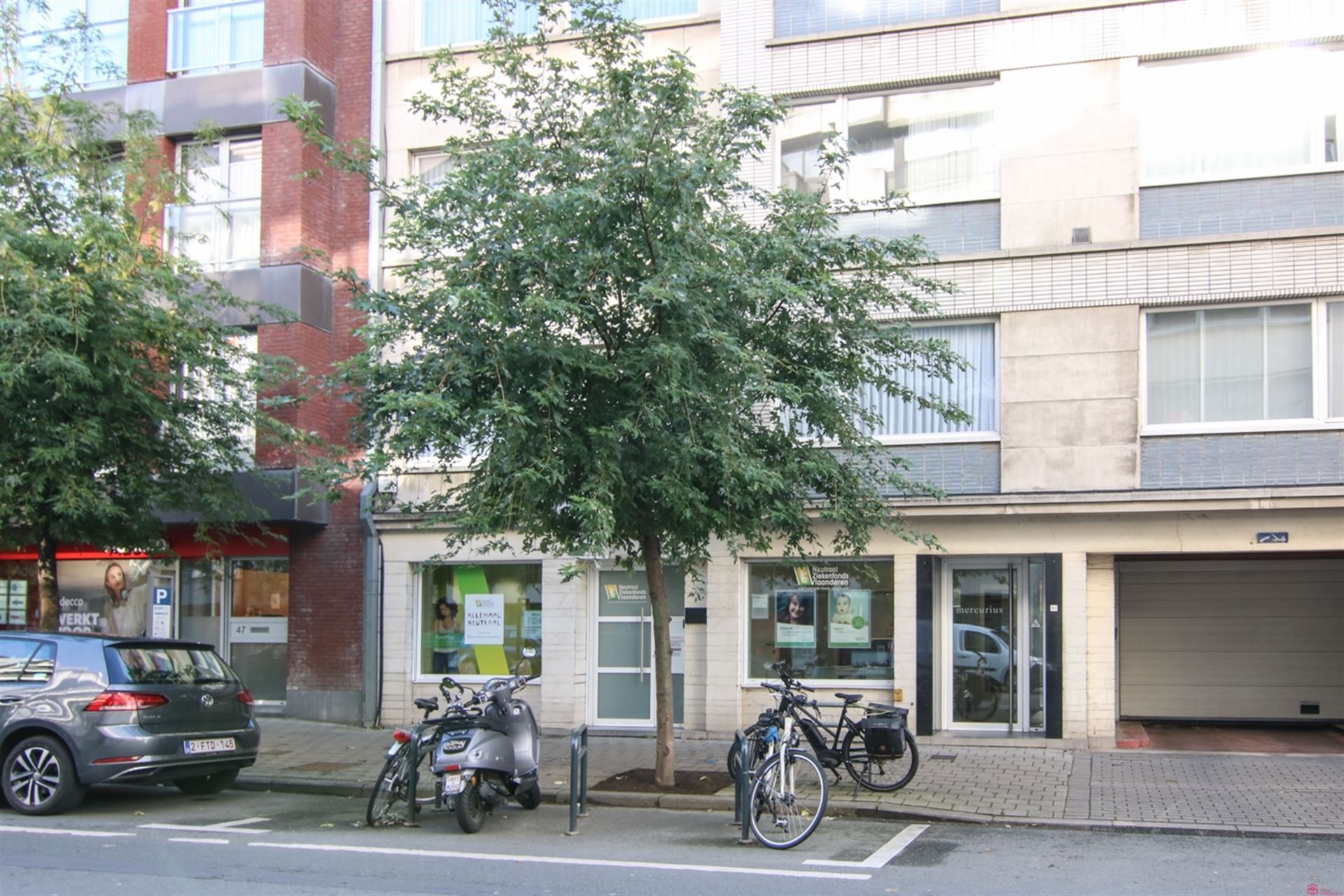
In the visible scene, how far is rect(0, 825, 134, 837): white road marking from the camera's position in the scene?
969cm

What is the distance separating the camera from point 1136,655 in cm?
1644

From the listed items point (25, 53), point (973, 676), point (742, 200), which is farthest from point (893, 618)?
point (25, 53)

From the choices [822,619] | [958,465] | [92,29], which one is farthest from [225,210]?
[958,465]

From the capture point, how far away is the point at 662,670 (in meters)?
11.7

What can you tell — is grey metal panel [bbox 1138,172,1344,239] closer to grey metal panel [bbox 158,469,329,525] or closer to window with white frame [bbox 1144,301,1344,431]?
window with white frame [bbox 1144,301,1344,431]

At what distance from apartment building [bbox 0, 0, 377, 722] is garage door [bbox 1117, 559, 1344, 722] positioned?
10219 mm

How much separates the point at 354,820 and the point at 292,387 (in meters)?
7.64

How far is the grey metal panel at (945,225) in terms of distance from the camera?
592 inches

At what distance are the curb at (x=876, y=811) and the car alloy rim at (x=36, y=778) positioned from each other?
7.37 feet

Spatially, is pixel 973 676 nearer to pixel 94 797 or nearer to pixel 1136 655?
pixel 1136 655

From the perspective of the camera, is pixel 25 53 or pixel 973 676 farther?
pixel 25 53

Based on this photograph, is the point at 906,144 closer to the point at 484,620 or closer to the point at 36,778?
the point at 484,620

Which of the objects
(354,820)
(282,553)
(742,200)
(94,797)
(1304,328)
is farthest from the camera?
(282,553)

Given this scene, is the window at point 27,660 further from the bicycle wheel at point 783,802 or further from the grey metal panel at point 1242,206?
the grey metal panel at point 1242,206
